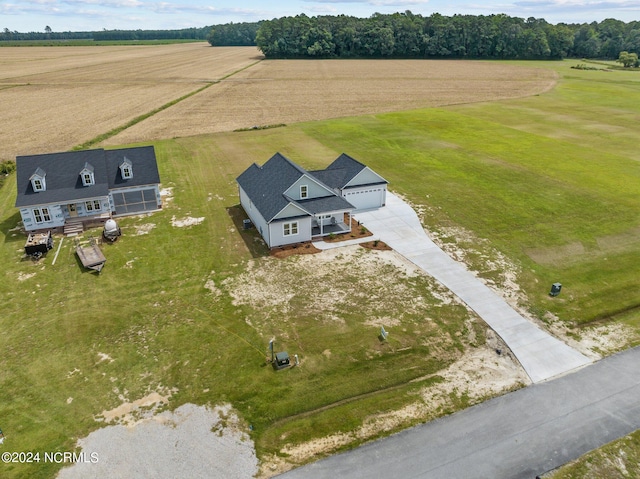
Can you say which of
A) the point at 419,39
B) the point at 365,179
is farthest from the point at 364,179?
the point at 419,39

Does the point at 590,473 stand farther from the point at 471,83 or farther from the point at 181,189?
the point at 471,83

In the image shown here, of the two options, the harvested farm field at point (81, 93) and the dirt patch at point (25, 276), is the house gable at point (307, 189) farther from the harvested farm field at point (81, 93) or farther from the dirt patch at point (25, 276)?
the harvested farm field at point (81, 93)

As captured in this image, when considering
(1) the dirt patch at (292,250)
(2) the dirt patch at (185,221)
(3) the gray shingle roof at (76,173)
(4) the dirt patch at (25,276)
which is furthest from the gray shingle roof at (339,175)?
(4) the dirt patch at (25,276)

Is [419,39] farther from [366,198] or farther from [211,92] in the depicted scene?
[366,198]

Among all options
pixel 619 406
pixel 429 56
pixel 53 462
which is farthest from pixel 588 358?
pixel 429 56

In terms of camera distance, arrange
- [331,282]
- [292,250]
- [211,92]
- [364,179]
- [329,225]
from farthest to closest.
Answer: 1. [211,92]
2. [364,179]
3. [329,225]
4. [292,250]
5. [331,282]

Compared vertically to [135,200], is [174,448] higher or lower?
lower

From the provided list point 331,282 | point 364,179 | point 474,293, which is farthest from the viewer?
point 364,179
